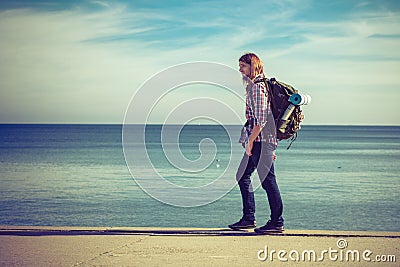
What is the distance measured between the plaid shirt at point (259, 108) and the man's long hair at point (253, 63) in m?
0.06

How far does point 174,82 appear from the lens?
907 cm

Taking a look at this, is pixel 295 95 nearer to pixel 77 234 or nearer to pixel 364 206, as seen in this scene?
pixel 77 234

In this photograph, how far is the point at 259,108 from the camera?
6551mm

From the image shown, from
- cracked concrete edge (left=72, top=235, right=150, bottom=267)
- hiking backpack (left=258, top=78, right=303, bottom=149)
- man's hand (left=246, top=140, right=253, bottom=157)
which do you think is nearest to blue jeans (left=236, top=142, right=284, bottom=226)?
man's hand (left=246, top=140, right=253, bottom=157)

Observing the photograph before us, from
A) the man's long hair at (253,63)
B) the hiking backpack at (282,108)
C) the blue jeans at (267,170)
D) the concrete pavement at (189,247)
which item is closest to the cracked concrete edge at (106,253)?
the concrete pavement at (189,247)

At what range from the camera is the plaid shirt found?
21.5 feet

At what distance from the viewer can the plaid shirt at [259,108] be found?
6551 mm

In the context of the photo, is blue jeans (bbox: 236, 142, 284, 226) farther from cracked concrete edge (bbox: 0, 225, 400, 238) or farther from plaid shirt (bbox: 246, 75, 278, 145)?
cracked concrete edge (bbox: 0, 225, 400, 238)

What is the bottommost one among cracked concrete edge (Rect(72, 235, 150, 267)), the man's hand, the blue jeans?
cracked concrete edge (Rect(72, 235, 150, 267))

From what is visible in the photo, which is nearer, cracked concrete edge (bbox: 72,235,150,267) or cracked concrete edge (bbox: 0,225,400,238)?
cracked concrete edge (bbox: 72,235,150,267)

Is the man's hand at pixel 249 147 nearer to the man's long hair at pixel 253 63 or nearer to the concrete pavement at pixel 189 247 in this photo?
the man's long hair at pixel 253 63

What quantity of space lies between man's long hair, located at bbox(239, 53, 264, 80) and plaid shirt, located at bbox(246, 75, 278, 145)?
59 mm

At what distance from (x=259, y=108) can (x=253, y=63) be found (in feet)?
1.66

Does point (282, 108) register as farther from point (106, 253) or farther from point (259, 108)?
point (106, 253)
